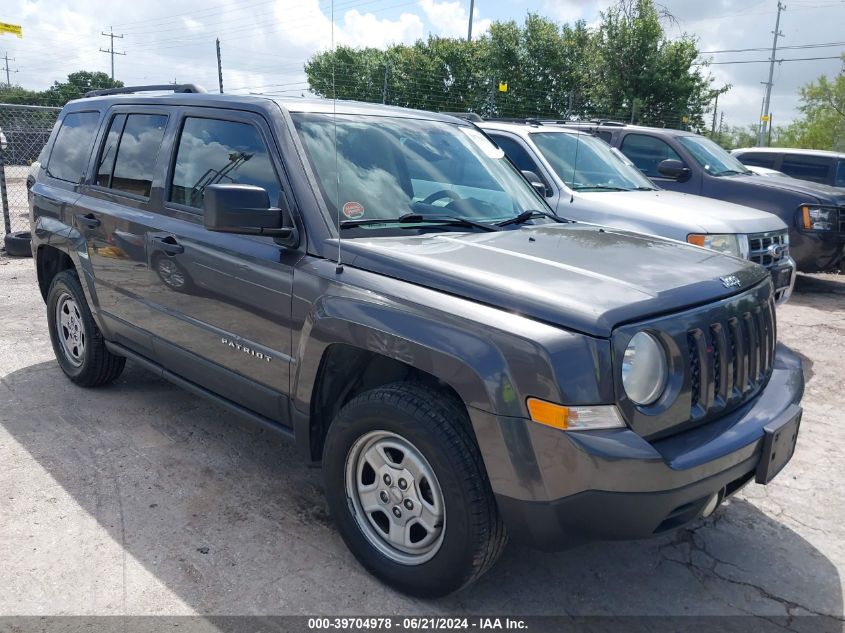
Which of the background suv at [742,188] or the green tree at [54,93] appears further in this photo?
the green tree at [54,93]

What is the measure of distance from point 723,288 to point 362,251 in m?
1.42

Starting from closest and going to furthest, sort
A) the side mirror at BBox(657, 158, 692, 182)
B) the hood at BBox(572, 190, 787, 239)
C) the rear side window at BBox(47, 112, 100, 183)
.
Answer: the rear side window at BBox(47, 112, 100, 183), the hood at BBox(572, 190, 787, 239), the side mirror at BBox(657, 158, 692, 182)

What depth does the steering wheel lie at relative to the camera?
11.6 feet

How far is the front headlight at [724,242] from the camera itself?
6188 mm

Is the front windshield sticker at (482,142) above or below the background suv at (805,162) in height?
above

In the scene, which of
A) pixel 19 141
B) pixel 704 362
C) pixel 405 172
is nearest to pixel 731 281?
pixel 704 362

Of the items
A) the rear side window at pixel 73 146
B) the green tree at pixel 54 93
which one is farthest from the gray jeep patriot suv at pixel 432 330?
the green tree at pixel 54 93

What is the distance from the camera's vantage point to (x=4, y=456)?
13.3 feet

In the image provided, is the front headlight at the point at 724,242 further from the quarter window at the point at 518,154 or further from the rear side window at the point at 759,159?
the rear side window at the point at 759,159

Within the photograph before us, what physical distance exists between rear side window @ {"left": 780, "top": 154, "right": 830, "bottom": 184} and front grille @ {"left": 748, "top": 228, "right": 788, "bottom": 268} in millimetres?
6437

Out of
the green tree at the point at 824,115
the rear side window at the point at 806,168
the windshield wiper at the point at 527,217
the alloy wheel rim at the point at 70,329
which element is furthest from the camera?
the green tree at the point at 824,115

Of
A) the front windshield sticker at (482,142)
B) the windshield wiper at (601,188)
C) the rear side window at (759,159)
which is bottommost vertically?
the windshield wiper at (601,188)

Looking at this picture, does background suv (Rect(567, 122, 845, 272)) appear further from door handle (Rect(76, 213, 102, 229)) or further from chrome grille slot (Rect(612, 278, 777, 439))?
chrome grille slot (Rect(612, 278, 777, 439))

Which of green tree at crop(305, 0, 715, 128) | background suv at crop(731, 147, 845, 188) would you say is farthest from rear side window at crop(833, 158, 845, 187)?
green tree at crop(305, 0, 715, 128)
